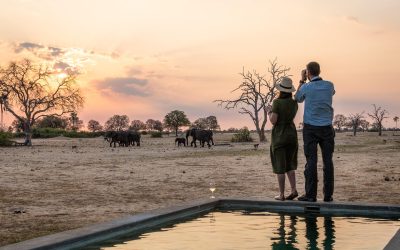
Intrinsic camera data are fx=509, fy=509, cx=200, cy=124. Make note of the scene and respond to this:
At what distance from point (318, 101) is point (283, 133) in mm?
756

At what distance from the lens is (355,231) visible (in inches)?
239

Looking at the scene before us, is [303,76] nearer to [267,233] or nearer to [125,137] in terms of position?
[267,233]

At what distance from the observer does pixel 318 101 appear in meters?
8.15

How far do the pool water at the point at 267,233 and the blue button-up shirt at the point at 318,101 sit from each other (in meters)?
1.66

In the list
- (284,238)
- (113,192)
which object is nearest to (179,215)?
(284,238)

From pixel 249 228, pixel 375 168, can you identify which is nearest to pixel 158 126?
pixel 375 168

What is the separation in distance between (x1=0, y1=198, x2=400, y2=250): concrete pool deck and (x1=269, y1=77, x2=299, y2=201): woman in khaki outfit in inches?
19.1

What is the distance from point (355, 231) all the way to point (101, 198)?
5.69 m

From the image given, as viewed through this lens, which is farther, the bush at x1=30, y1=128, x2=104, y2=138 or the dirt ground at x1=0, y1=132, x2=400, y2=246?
the bush at x1=30, y1=128, x2=104, y2=138

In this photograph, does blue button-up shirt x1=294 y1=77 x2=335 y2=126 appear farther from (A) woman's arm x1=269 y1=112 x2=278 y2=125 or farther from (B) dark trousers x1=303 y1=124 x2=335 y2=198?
(A) woman's arm x1=269 y1=112 x2=278 y2=125

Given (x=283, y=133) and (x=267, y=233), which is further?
(x=283, y=133)

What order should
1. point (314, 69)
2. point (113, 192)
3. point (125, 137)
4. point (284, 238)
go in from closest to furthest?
point (284, 238)
point (314, 69)
point (113, 192)
point (125, 137)

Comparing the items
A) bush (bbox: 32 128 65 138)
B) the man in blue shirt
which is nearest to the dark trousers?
the man in blue shirt

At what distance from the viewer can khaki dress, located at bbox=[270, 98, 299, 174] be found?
26.9 feet
